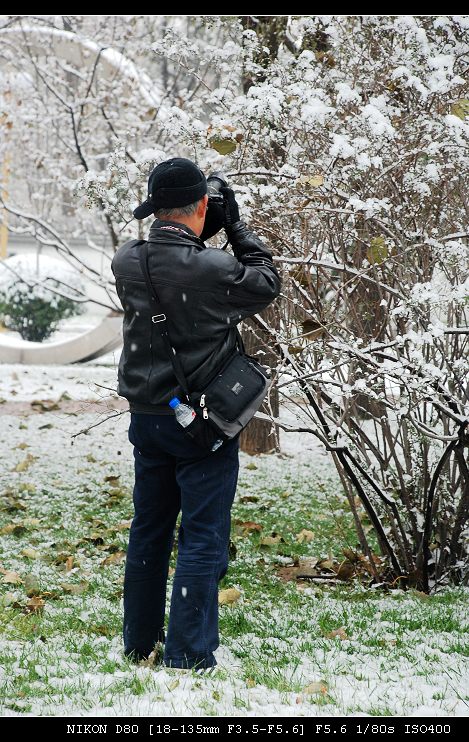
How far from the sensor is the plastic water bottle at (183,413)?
3193 mm

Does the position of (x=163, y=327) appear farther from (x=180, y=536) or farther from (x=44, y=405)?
(x=44, y=405)

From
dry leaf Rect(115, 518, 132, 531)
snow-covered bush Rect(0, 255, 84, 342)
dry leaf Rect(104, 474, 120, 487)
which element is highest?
snow-covered bush Rect(0, 255, 84, 342)

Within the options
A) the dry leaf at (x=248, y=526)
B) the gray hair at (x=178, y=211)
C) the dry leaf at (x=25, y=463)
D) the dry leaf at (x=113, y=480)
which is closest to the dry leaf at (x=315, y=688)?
the gray hair at (x=178, y=211)

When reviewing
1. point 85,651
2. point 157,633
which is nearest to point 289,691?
point 157,633

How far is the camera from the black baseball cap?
3.32 metres

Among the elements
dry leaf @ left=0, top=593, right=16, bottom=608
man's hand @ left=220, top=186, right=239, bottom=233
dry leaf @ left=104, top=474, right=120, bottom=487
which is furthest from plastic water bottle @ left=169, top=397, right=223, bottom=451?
dry leaf @ left=104, top=474, right=120, bottom=487

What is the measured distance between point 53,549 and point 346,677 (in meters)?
2.73

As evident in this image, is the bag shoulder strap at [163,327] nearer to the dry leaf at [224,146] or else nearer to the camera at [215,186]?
the camera at [215,186]

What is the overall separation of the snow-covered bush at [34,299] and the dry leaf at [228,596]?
12066 millimetres

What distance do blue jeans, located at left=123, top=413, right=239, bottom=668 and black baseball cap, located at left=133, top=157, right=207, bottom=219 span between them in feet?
2.74

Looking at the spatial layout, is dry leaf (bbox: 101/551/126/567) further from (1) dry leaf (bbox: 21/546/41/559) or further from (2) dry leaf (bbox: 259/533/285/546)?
(2) dry leaf (bbox: 259/533/285/546)

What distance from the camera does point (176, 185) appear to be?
334cm
